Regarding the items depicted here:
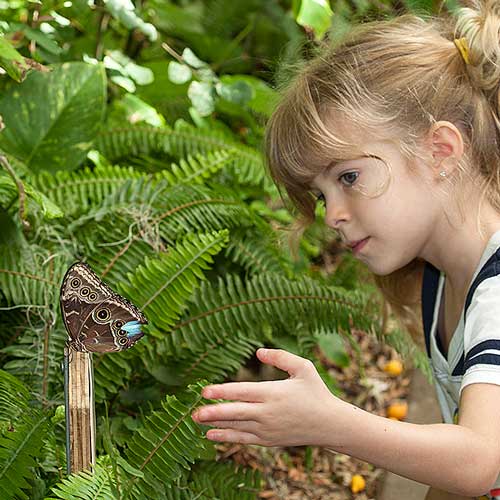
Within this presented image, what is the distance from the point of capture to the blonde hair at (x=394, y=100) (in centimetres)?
221

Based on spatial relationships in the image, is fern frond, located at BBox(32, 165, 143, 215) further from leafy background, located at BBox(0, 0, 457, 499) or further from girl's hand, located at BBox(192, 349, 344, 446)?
girl's hand, located at BBox(192, 349, 344, 446)

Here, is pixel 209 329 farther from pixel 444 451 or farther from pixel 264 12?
pixel 264 12

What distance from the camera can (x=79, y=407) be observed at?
64.9 inches

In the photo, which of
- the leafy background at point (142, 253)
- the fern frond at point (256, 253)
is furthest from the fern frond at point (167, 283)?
the fern frond at point (256, 253)

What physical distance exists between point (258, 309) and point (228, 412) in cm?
Answer: 92

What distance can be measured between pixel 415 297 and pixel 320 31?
39.3 inches

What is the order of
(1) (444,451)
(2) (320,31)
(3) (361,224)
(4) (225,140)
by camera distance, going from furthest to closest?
(4) (225,140) < (2) (320,31) < (3) (361,224) < (1) (444,451)

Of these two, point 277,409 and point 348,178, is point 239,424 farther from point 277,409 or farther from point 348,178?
point 348,178

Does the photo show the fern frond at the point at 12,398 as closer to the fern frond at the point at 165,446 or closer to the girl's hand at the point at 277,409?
the fern frond at the point at 165,446

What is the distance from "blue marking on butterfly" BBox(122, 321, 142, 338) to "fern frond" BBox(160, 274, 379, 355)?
753mm

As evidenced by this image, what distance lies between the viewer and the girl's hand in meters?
1.60

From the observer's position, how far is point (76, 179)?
283 centimetres

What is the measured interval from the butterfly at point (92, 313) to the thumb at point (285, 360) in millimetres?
247

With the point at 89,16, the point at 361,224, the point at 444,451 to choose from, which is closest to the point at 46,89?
the point at 89,16
